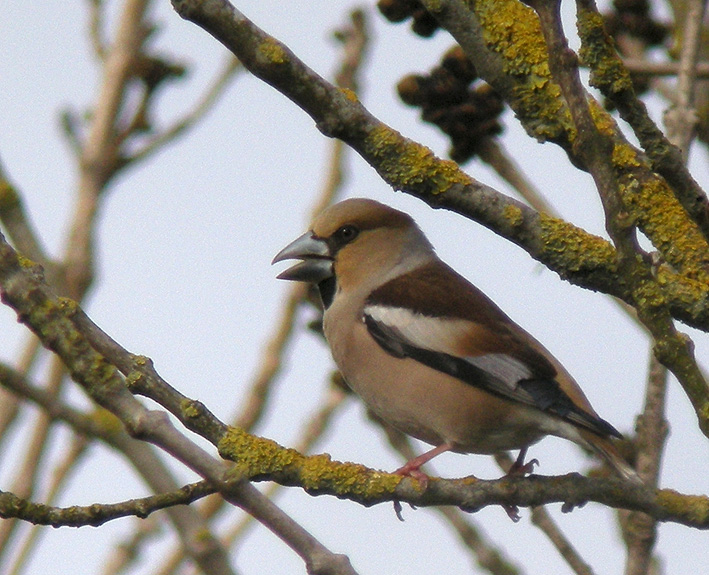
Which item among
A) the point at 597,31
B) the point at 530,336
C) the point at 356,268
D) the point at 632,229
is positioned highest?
the point at 356,268

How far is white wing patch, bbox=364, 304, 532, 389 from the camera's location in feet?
14.1

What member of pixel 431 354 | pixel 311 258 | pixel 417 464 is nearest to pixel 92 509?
pixel 417 464

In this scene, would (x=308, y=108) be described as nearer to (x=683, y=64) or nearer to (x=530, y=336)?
(x=683, y=64)

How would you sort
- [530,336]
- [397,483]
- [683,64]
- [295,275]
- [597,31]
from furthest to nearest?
[295,275], [530,336], [683,64], [397,483], [597,31]

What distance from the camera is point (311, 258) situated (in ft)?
17.3

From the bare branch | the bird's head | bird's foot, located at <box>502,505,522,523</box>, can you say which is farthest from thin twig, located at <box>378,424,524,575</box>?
the bare branch

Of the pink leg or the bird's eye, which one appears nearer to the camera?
the pink leg

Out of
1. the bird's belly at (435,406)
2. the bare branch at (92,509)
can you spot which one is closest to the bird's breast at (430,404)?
the bird's belly at (435,406)

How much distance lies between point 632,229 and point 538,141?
0.40 m

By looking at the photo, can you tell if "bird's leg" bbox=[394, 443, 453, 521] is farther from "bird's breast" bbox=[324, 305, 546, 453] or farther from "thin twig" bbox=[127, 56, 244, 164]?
"thin twig" bbox=[127, 56, 244, 164]

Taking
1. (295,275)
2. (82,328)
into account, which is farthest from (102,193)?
(82,328)

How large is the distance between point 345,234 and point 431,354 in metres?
1.06

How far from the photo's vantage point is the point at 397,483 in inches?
117

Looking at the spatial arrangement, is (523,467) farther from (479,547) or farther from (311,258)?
(311,258)
